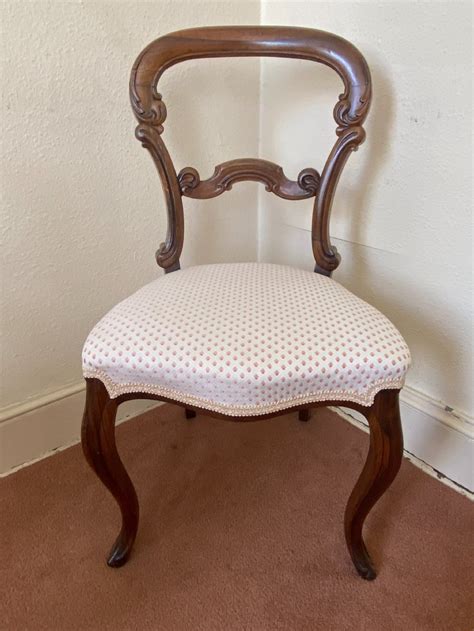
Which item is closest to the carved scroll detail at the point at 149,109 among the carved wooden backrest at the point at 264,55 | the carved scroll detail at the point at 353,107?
the carved wooden backrest at the point at 264,55

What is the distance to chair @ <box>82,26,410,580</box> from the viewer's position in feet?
2.31

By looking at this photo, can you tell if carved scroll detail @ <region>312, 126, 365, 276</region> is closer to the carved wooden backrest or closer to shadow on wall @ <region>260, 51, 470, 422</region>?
the carved wooden backrest

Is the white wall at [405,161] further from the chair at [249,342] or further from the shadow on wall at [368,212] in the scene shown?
the chair at [249,342]

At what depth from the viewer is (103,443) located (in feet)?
2.59

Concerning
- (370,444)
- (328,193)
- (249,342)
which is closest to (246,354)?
(249,342)

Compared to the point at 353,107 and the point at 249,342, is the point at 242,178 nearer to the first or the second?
the point at 353,107

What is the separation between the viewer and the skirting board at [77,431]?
3.65ft

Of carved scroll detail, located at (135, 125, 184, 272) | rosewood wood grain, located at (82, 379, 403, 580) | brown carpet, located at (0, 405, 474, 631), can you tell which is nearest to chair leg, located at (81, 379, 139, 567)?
rosewood wood grain, located at (82, 379, 403, 580)

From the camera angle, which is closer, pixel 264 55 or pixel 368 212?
pixel 264 55

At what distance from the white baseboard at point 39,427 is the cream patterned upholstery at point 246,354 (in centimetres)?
53

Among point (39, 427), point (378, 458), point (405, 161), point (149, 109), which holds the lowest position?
point (39, 427)

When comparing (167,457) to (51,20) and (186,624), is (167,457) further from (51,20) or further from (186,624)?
(51,20)

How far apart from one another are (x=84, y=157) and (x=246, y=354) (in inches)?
26.4

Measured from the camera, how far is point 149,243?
1.25 meters
